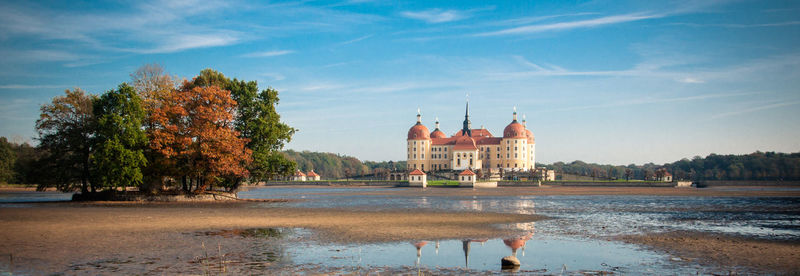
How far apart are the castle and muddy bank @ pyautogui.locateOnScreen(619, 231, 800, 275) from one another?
11781cm

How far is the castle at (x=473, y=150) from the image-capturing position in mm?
140250

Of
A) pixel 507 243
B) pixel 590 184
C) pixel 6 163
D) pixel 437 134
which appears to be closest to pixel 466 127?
pixel 437 134

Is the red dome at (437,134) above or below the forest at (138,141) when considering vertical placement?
above

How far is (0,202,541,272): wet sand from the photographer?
1539 centimetres

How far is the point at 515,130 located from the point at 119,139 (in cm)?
11245

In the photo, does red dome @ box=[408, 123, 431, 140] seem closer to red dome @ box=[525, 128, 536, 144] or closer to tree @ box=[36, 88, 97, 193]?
red dome @ box=[525, 128, 536, 144]

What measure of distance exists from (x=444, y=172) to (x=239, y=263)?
121933 mm

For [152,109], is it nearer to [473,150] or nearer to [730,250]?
[730,250]

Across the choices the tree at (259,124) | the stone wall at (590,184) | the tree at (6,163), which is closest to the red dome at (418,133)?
the stone wall at (590,184)

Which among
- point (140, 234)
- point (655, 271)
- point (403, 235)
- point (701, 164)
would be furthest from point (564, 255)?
point (701, 164)

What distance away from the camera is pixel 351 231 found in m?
21.4

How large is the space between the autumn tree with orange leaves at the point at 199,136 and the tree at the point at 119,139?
117 centimetres

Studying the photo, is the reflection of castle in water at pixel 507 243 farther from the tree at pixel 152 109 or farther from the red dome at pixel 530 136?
the red dome at pixel 530 136

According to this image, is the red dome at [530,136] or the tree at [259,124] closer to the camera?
the tree at [259,124]
